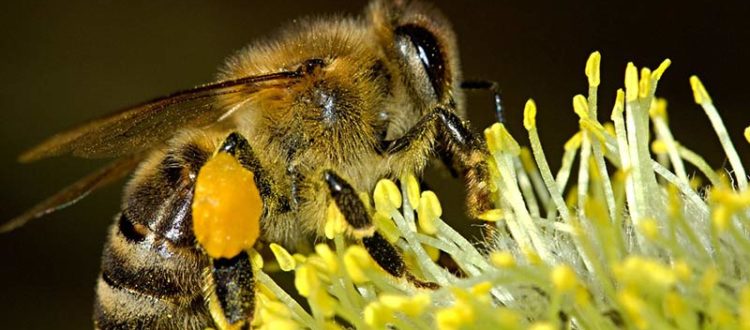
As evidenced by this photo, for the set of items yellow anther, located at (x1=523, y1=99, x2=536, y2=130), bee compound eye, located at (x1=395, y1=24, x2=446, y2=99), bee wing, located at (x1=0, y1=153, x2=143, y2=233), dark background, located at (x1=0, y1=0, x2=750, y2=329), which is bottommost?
dark background, located at (x1=0, y1=0, x2=750, y2=329)

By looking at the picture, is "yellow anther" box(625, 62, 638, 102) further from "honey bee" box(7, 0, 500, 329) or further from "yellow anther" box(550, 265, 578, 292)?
"yellow anther" box(550, 265, 578, 292)

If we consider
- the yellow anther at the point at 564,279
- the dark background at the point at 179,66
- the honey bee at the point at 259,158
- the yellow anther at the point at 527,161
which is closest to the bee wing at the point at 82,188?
the honey bee at the point at 259,158

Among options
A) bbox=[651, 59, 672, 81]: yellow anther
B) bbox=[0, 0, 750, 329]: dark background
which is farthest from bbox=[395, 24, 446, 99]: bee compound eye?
bbox=[0, 0, 750, 329]: dark background

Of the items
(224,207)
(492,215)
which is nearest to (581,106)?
(492,215)

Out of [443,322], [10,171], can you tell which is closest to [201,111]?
[443,322]

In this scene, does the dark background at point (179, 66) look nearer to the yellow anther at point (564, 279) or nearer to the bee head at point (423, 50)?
the bee head at point (423, 50)

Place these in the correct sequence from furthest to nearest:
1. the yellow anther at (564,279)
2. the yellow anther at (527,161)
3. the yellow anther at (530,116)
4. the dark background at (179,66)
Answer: the dark background at (179,66) → the yellow anther at (527,161) → the yellow anther at (530,116) → the yellow anther at (564,279)
